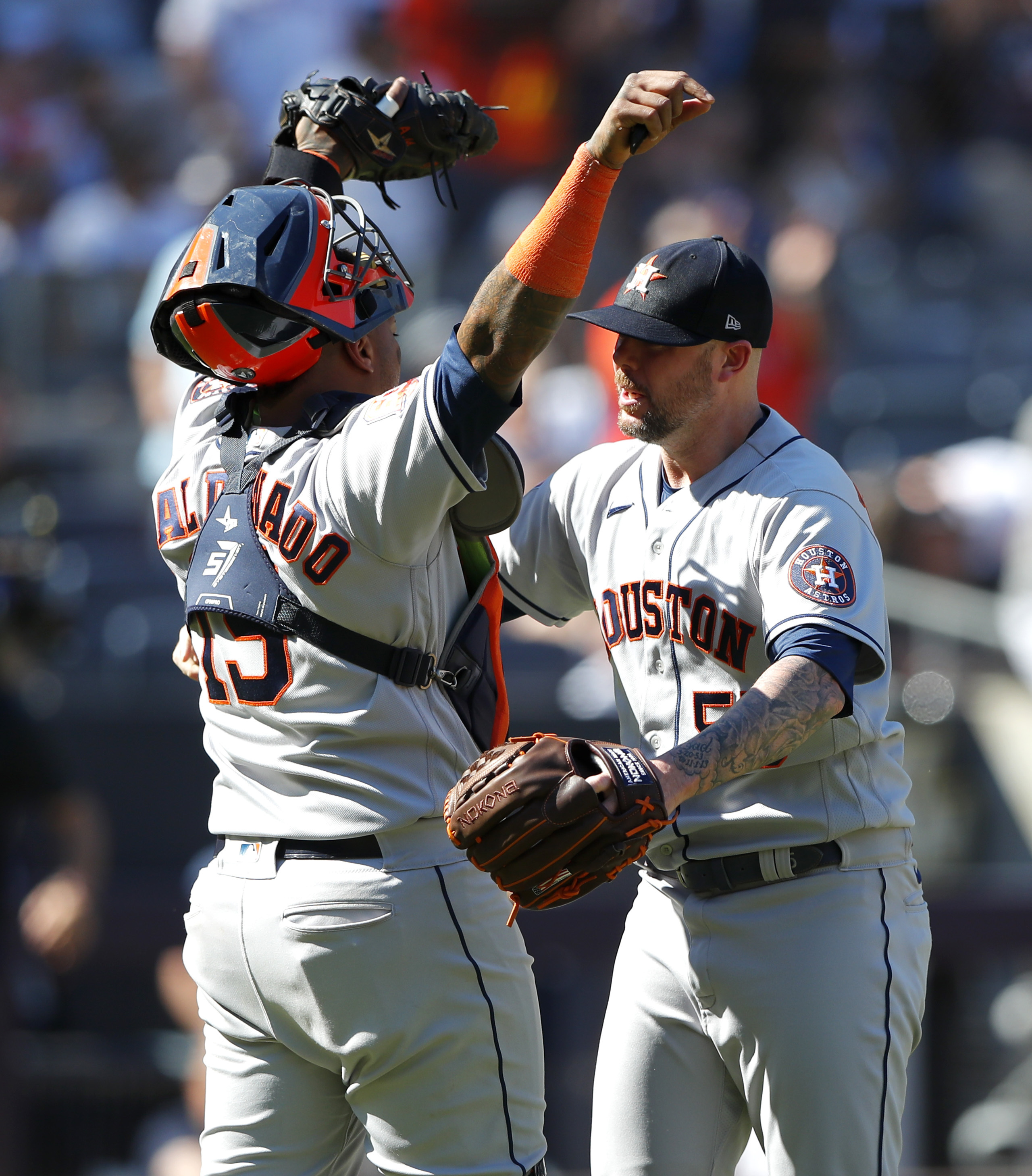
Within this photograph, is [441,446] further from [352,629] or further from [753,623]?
[753,623]

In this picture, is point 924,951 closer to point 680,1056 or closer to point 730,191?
point 680,1056

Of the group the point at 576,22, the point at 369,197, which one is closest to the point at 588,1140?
the point at 369,197

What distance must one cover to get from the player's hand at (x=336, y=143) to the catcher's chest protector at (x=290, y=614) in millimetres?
675

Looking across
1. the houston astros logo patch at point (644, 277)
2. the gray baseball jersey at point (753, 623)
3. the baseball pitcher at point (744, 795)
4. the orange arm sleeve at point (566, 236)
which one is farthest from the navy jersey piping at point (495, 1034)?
the houston astros logo patch at point (644, 277)

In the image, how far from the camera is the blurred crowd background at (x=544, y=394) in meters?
5.55

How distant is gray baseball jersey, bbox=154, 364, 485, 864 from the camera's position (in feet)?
6.69

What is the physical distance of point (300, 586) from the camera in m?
2.15

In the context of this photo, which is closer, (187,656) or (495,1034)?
(495,1034)

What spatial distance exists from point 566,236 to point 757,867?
1.01m

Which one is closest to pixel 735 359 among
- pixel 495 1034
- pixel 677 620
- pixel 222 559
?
pixel 677 620

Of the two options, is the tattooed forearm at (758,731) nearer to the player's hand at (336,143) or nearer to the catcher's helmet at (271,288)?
the catcher's helmet at (271,288)

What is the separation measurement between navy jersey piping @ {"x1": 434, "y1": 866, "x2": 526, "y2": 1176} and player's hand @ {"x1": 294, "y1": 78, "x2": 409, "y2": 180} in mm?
1332

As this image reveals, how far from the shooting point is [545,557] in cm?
265

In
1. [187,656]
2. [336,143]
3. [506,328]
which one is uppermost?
[336,143]
